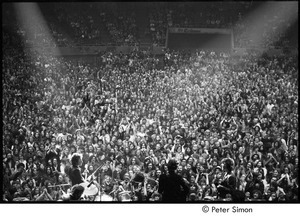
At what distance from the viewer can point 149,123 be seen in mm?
7625

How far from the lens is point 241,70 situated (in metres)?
8.96

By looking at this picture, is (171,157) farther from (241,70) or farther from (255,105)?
(241,70)

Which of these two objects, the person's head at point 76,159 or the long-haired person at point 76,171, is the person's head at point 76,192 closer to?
the long-haired person at point 76,171

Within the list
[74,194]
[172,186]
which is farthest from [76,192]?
[172,186]

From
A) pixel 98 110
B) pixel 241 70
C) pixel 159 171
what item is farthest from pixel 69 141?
pixel 241 70

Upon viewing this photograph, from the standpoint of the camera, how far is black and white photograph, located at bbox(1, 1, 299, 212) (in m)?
5.91

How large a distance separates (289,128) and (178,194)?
3.35 meters

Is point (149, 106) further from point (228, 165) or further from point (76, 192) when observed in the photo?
point (76, 192)

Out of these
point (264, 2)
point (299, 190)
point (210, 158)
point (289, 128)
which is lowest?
point (299, 190)

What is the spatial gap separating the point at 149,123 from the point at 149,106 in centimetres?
60

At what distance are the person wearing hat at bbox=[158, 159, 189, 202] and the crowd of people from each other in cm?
49

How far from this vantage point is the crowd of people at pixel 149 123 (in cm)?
600

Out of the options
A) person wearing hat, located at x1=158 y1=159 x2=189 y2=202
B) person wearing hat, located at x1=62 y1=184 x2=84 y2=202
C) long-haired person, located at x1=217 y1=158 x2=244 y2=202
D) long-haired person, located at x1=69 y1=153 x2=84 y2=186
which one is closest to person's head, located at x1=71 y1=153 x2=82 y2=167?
long-haired person, located at x1=69 y1=153 x2=84 y2=186

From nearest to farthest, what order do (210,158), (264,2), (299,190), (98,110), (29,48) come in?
1. (299,190)
2. (210,158)
3. (98,110)
4. (29,48)
5. (264,2)
